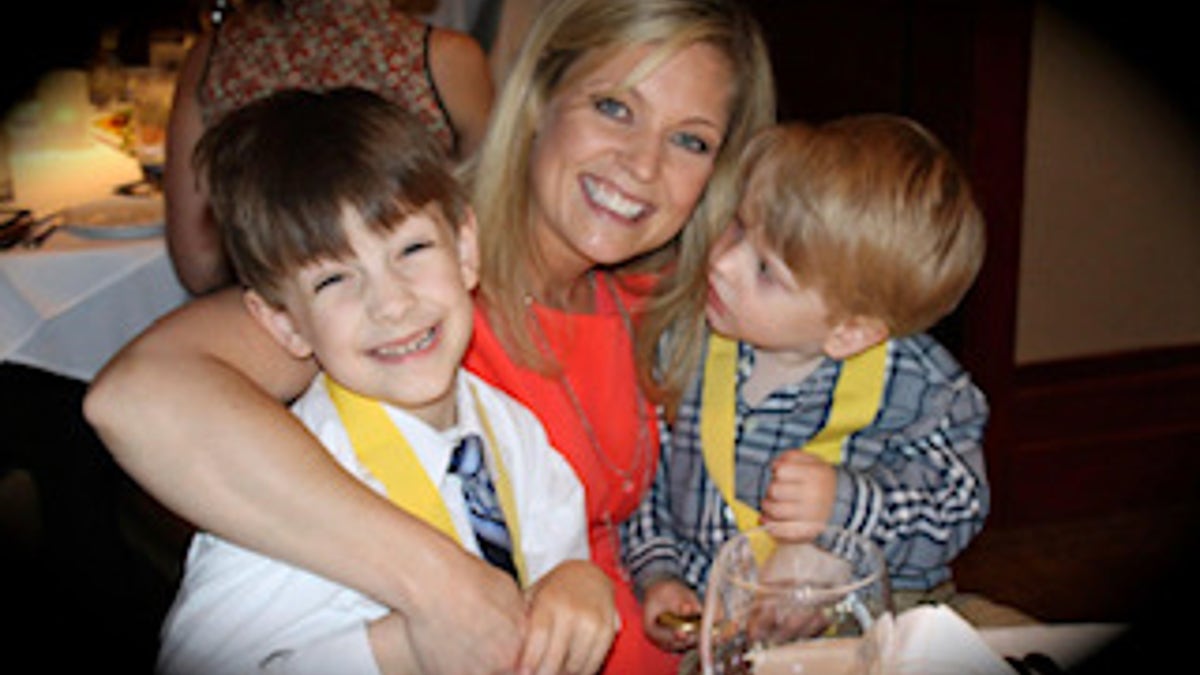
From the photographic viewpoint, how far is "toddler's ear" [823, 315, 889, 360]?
4.57 feet

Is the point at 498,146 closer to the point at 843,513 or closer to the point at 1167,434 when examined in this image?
the point at 843,513

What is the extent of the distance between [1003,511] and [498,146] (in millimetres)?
2472

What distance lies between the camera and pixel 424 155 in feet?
3.80

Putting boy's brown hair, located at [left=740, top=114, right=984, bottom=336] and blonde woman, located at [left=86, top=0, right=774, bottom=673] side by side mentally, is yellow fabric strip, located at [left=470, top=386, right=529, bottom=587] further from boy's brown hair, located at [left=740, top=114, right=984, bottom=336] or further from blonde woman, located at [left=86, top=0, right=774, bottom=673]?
boy's brown hair, located at [left=740, top=114, right=984, bottom=336]

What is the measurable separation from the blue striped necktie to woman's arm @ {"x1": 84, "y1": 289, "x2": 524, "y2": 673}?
14cm

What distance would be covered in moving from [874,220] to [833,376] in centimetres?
23

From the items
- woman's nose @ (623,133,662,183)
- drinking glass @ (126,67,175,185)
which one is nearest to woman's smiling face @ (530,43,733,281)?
woman's nose @ (623,133,662,183)

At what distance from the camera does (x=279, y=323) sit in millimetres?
1166

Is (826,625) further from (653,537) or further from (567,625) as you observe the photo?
(653,537)

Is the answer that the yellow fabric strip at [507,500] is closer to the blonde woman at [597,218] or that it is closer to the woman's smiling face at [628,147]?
the blonde woman at [597,218]

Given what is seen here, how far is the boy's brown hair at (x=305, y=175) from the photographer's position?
42.3 inches

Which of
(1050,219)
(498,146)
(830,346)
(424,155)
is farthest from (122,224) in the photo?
(1050,219)

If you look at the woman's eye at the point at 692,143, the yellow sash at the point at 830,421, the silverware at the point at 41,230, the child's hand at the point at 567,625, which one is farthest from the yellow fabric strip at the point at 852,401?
the silverware at the point at 41,230

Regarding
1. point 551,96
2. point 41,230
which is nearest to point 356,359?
point 551,96
